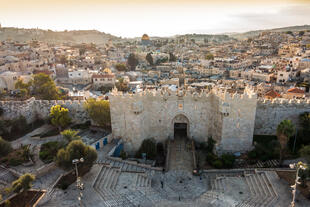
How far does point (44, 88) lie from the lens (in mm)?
36031

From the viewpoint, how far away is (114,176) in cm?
1995

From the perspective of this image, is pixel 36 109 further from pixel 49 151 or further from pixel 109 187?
pixel 109 187

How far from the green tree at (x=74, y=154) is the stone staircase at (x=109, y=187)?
1770 mm

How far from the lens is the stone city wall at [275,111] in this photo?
976 inches

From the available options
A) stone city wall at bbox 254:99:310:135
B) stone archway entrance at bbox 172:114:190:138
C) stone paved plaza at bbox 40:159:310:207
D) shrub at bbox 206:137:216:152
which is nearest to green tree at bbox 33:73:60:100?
stone paved plaza at bbox 40:159:310:207

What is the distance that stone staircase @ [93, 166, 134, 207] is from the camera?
16.8 m

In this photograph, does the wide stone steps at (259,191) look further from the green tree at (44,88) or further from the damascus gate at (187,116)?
the green tree at (44,88)

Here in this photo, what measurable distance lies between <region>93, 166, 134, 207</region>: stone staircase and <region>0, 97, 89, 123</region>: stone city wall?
11497 millimetres

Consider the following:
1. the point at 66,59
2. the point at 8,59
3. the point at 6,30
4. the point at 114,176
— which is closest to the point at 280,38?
the point at 66,59

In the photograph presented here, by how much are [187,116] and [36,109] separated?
20.5 meters

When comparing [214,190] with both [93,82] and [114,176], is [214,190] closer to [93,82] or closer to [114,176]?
[114,176]

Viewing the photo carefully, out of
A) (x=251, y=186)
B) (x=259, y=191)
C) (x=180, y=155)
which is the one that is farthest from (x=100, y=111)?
(x=259, y=191)

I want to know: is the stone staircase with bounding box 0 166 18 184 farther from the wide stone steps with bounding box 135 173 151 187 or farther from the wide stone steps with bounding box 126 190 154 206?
the wide stone steps with bounding box 135 173 151 187

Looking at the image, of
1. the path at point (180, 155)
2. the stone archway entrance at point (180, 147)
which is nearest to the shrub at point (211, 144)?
the stone archway entrance at point (180, 147)
